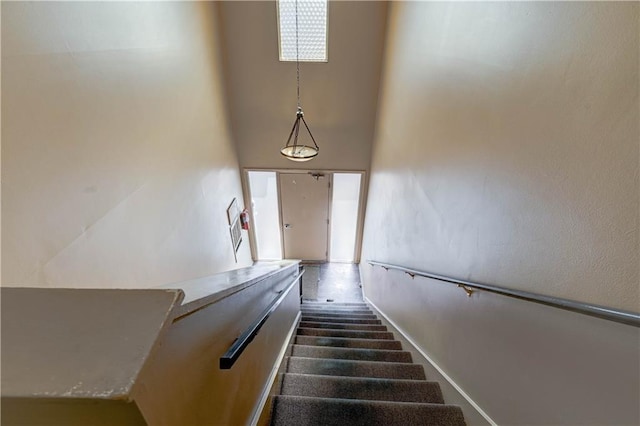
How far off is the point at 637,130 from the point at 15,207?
2051 millimetres

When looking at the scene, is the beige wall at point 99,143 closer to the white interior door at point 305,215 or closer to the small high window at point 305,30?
A: the small high window at point 305,30

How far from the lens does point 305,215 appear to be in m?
6.20

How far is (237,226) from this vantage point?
4.86 metres

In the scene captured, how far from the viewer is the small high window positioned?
11.9 ft

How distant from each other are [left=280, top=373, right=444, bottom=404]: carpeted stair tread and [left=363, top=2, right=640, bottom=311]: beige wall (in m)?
0.71

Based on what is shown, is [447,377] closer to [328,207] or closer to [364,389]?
[364,389]

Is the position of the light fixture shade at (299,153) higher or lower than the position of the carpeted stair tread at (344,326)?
higher

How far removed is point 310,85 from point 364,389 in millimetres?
3936

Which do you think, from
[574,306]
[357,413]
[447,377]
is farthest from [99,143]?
[447,377]

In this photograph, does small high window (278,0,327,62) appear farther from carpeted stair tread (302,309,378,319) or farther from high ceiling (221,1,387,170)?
carpeted stair tread (302,309,378,319)

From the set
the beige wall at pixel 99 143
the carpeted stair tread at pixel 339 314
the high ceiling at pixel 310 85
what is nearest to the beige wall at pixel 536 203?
the carpeted stair tread at pixel 339 314

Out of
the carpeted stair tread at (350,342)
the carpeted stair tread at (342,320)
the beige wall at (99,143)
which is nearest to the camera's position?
the beige wall at (99,143)

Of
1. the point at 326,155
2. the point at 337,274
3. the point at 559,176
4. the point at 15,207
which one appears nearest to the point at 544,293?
the point at 559,176

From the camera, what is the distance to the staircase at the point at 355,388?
135cm
